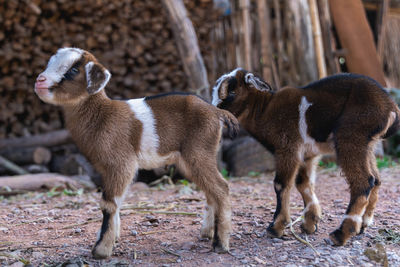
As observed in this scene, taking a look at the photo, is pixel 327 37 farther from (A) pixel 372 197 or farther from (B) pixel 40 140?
(B) pixel 40 140

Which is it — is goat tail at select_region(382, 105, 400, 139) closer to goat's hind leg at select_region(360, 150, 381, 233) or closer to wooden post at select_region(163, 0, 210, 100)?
goat's hind leg at select_region(360, 150, 381, 233)

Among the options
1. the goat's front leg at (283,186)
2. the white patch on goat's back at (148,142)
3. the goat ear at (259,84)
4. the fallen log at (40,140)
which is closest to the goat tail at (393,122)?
the goat's front leg at (283,186)

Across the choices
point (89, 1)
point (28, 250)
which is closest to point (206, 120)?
point (28, 250)

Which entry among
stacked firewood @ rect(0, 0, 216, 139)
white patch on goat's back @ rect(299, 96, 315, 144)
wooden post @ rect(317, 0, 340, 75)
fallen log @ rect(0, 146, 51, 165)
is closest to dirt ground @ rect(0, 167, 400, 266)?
white patch on goat's back @ rect(299, 96, 315, 144)

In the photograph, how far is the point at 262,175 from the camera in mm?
6488

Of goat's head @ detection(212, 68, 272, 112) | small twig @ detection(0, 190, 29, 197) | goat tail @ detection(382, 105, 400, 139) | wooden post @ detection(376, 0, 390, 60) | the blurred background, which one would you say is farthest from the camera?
wooden post @ detection(376, 0, 390, 60)

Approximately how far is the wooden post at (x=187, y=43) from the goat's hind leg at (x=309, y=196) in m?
2.69

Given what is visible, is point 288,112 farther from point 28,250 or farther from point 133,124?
point 28,250

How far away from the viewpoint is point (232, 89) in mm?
3453

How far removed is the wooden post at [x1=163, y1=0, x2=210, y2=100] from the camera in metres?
5.65

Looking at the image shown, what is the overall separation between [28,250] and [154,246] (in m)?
0.91

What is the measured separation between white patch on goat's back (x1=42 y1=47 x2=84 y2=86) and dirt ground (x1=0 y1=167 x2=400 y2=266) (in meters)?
1.24

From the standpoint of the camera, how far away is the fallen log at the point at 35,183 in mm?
5693

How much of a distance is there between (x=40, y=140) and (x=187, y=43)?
3.31 m
